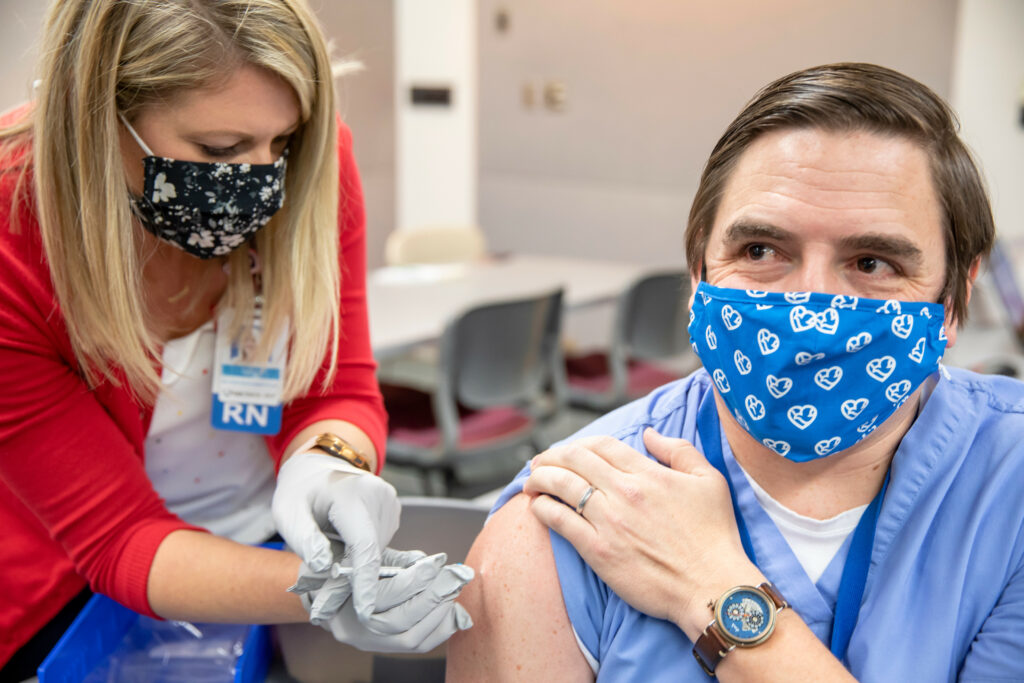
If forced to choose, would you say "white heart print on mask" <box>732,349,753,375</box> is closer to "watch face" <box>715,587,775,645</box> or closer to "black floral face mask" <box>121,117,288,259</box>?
"watch face" <box>715,587,775,645</box>

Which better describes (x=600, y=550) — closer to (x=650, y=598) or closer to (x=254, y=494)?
(x=650, y=598)

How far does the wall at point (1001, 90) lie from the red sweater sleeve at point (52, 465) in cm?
361

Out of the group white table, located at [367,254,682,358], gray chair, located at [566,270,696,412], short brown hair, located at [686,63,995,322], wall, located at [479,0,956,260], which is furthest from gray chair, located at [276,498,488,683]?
wall, located at [479,0,956,260]

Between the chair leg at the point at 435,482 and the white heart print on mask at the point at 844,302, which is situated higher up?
the white heart print on mask at the point at 844,302

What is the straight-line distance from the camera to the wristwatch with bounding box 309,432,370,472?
122 centimetres

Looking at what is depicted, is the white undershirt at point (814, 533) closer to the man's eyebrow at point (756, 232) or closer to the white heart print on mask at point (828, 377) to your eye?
the white heart print on mask at point (828, 377)

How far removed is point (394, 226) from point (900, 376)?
5.47m

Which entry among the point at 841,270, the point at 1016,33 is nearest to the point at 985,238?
the point at 841,270

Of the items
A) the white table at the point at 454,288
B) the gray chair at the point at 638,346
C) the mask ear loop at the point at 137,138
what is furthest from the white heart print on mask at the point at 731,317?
the gray chair at the point at 638,346

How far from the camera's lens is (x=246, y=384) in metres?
1.32

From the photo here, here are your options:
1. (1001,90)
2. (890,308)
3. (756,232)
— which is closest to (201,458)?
(756,232)

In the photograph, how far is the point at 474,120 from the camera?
619 cm

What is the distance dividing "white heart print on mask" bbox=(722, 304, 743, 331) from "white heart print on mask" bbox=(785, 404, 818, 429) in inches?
Answer: 4.2

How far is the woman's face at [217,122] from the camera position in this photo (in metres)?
1.11
